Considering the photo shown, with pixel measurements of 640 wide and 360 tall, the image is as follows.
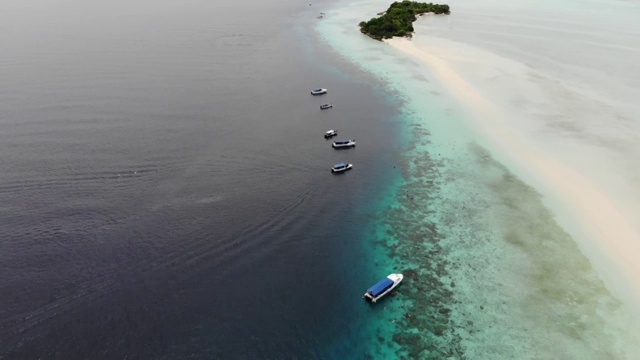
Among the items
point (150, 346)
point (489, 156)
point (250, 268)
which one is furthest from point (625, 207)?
point (150, 346)

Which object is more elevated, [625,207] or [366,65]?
[366,65]

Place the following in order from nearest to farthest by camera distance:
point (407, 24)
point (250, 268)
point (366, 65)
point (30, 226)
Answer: point (250, 268) < point (30, 226) < point (366, 65) < point (407, 24)

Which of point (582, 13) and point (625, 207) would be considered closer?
point (625, 207)

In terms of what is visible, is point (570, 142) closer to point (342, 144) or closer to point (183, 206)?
point (342, 144)

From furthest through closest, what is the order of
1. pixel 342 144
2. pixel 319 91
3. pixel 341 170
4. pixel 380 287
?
pixel 319 91, pixel 342 144, pixel 341 170, pixel 380 287

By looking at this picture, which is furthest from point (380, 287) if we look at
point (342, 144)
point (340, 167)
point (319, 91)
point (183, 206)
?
point (319, 91)

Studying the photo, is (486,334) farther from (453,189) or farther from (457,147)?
A: (457,147)

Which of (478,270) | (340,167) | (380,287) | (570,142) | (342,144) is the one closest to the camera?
(380,287)
